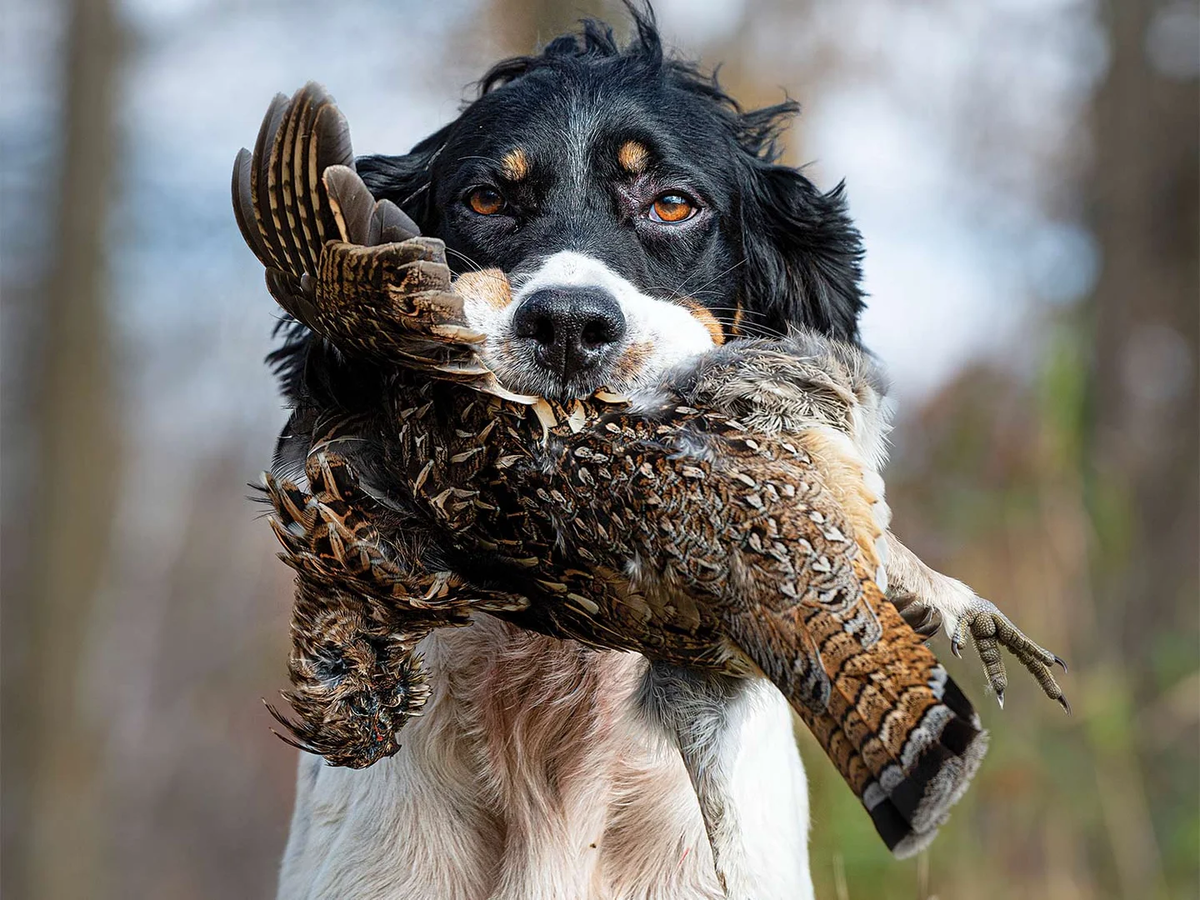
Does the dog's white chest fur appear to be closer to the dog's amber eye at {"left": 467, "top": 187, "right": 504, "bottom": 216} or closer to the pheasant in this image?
the pheasant

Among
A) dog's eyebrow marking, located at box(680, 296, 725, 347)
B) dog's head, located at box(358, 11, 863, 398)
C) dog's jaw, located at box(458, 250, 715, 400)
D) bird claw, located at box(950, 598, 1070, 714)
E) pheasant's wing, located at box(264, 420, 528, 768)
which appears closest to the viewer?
pheasant's wing, located at box(264, 420, 528, 768)

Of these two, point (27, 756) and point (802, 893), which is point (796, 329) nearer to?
point (802, 893)

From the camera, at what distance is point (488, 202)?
131 inches

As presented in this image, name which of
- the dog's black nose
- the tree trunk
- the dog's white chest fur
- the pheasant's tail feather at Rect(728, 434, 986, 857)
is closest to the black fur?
the dog's black nose

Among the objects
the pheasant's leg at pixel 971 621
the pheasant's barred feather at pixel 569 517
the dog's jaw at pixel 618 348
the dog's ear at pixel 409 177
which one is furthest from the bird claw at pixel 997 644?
the dog's ear at pixel 409 177

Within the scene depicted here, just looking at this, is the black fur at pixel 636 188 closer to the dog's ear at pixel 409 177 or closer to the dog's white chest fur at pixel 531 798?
the dog's ear at pixel 409 177

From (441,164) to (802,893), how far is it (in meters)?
2.12

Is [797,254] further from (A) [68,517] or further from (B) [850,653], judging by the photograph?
(A) [68,517]

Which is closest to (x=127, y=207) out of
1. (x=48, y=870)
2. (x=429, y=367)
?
(x=48, y=870)

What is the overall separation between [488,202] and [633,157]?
39cm

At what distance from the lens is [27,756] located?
9.35 metres

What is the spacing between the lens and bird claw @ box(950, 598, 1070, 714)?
2424mm

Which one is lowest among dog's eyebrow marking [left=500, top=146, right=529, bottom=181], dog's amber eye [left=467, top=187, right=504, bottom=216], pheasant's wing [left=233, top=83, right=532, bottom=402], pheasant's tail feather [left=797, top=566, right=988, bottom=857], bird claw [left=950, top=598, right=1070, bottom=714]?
pheasant's tail feather [left=797, top=566, right=988, bottom=857]

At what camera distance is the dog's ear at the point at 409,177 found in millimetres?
3613
